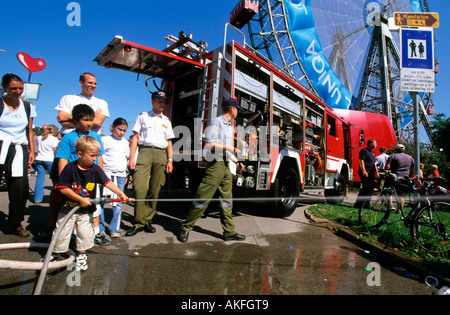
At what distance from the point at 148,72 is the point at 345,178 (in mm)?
7611

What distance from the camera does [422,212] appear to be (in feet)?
11.4

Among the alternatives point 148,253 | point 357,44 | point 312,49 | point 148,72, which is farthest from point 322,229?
point 357,44

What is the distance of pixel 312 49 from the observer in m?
17.8

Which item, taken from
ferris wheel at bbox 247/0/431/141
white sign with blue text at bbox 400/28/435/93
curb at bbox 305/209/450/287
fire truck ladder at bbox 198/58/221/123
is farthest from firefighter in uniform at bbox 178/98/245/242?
ferris wheel at bbox 247/0/431/141

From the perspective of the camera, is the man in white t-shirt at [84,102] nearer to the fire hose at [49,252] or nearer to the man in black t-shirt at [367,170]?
the fire hose at [49,252]

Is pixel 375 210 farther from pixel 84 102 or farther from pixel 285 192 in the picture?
pixel 84 102

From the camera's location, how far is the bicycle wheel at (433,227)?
10.6 feet

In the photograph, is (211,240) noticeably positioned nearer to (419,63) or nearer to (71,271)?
(71,271)

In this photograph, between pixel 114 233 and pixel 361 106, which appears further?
pixel 361 106

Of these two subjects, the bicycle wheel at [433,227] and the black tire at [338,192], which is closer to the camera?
the bicycle wheel at [433,227]

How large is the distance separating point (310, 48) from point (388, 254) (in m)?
18.0

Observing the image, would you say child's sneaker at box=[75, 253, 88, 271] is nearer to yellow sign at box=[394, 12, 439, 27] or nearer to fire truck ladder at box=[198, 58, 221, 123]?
fire truck ladder at box=[198, 58, 221, 123]

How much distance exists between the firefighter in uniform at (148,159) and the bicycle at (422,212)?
364 cm

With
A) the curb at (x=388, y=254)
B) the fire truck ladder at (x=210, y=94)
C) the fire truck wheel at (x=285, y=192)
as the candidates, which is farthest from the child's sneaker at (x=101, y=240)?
the curb at (x=388, y=254)
